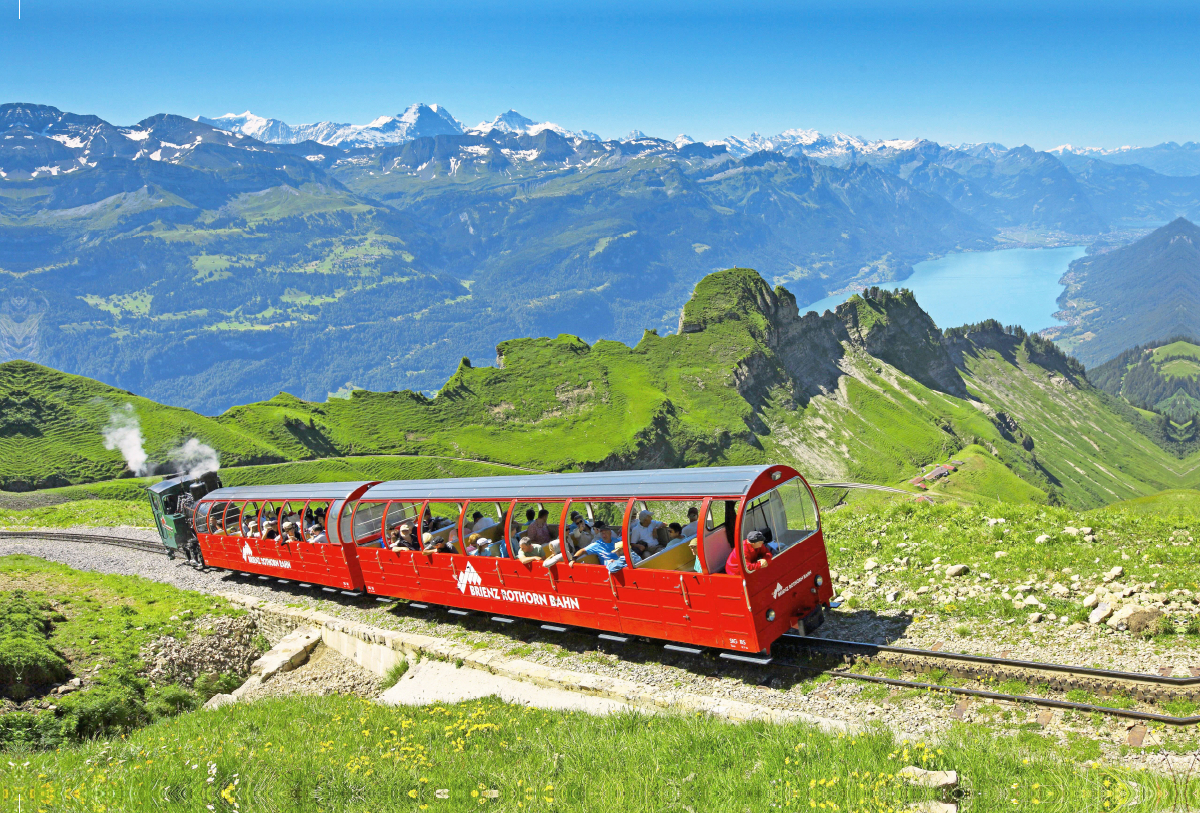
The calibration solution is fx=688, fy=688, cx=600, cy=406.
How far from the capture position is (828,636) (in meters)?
16.0

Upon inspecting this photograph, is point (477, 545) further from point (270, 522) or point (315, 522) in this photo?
point (270, 522)

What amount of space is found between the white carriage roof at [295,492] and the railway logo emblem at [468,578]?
6.55 meters

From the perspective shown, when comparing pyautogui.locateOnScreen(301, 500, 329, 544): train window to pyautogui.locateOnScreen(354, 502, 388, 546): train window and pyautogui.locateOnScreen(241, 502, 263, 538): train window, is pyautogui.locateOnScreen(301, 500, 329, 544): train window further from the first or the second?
pyautogui.locateOnScreen(241, 502, 263, 538): train window

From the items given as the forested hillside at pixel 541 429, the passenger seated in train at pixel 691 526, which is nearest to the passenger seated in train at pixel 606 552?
the passenger seated in train at pixel 691 526

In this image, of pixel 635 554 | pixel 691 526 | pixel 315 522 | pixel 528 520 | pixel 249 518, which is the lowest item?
pixel 635 554

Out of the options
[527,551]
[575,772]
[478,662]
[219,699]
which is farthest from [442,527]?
[575,772]

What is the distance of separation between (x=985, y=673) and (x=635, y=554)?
7451 millimetres

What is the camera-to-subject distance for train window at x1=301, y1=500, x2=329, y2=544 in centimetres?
2589

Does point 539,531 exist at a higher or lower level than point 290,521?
lower

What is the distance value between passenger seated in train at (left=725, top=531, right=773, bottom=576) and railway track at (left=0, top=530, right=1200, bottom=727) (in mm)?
1878

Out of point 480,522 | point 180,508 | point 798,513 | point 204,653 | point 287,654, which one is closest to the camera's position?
point 798,513

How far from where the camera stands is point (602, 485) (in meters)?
16.8

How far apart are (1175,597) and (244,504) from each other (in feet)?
106

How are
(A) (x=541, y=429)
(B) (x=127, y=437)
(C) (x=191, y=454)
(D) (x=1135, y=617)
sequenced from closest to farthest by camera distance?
(D) (x=1135, y=617)
(C) (x=191, y=454)
(B) (x=127, y=437)
(A) (x=541, y=429)
